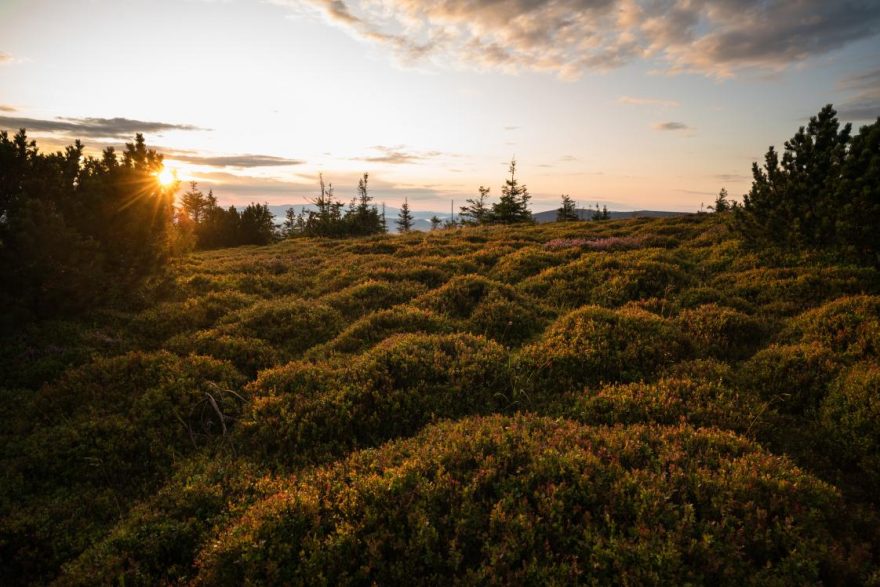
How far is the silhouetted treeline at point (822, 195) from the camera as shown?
14047 millimetres

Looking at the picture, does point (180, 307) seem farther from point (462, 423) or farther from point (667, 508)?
point (667, 508)

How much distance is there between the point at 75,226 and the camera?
1488 cm

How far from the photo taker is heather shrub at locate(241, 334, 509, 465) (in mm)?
8234

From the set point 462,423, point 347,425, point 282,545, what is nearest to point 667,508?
point 462,423

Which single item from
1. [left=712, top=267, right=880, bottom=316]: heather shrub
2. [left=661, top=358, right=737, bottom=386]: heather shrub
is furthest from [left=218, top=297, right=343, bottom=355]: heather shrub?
[left=712, top=267, right=880, bottom=316]: heather shrub

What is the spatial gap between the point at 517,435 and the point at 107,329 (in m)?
13.2

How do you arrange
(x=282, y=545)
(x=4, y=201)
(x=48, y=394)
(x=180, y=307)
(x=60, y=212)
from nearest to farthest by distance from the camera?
1. (x=282, y=545)
2. (x=48, y=394)
3. (x=4, y=201)
4. (x=60, y=212)
5. (x=180, y=307)

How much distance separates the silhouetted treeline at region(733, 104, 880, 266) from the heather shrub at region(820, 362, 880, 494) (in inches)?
324

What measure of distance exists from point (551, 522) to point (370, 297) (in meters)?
12.8

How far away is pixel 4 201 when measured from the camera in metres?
13.0

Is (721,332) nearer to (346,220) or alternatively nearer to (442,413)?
(442,413)

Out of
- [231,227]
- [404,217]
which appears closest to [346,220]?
[231,227]

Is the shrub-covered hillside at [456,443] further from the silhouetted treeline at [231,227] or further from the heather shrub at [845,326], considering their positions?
the silhouetted treeline at [231,227]

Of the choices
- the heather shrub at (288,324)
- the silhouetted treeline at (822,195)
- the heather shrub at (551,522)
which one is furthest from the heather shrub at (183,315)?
the silhouetted treeline at (822,195)
